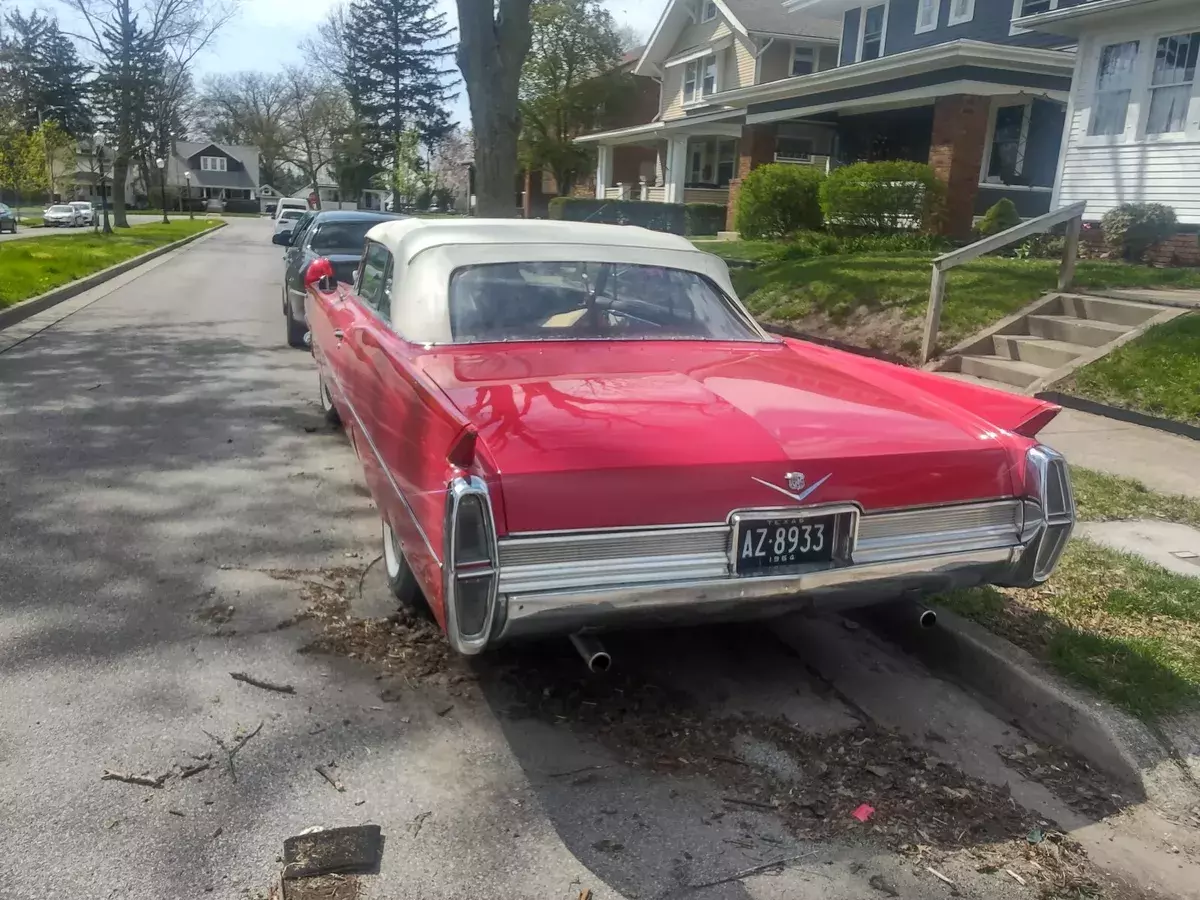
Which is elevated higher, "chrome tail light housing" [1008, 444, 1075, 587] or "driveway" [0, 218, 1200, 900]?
"chrome tail light housing" [1008, 444, 1075, 587]

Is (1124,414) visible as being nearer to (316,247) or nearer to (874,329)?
(874,329)

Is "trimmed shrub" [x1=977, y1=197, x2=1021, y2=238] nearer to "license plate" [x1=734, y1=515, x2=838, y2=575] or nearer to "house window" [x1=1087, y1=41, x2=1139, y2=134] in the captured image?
"house window" [x1=1087, y1=41, x2=1139, y2=134]

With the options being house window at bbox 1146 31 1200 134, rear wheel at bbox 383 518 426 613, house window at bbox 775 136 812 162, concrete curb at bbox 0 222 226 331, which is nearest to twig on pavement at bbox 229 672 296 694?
rear wheel at bbox 383 518 426 613

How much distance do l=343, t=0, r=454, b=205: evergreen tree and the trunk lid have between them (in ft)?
239

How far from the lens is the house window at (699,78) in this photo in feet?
122

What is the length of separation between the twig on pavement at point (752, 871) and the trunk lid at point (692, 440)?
0.97m

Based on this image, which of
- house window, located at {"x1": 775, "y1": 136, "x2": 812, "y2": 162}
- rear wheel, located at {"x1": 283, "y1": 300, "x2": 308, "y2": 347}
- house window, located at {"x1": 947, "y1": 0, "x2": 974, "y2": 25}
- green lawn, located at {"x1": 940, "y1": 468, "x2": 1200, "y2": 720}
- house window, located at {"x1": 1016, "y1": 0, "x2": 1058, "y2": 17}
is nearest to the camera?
green lawn, located at {"x1": 940, "y1": 468, "x2": 1200, "y2": 720}

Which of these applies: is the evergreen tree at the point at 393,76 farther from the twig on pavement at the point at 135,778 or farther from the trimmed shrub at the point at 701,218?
the twig on pavement at the point at 135,778

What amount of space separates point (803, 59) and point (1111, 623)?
34.3m

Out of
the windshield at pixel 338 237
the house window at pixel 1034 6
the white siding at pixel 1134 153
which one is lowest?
the windshield at pixel 338 237

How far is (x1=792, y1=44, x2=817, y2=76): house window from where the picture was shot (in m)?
34.7

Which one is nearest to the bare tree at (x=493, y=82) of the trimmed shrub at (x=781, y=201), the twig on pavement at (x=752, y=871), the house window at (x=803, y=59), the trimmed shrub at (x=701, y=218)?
the trimmed shrub at (x=781, y=201)

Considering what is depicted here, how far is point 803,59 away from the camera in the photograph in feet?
114

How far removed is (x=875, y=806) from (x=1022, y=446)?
4.33ft
